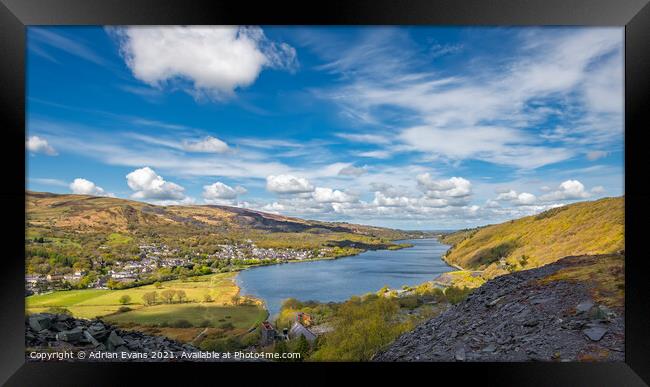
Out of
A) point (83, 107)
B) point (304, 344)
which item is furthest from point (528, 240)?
point (83, 107)

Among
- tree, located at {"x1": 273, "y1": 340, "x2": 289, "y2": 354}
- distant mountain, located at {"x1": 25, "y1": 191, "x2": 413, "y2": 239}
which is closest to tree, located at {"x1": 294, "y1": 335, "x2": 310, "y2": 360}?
tree, located at {"x1": 273, "y1": 340, "x2": 289, "y2": 354}

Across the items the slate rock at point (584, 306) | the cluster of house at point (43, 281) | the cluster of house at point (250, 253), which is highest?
the cluster of house at point (250, 253)

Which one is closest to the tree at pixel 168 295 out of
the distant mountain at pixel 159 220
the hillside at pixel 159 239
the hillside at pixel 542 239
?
the hillside at pixel 159 239

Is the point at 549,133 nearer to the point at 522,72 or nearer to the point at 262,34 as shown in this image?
the point at 522,72

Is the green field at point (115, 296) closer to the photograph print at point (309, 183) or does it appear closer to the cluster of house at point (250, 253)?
the photograph print at point (309, 183)

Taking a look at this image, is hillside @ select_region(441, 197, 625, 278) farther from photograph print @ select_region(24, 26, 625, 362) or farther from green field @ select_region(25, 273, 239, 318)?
green field @ select_region(25, 273, 239, 318)

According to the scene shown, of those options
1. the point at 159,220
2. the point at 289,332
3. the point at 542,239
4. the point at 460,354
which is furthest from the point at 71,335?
the point at 542,239

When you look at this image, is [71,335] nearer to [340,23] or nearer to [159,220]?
[159,220]
